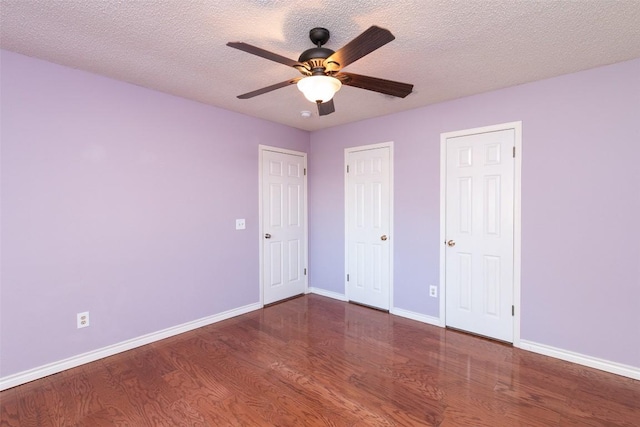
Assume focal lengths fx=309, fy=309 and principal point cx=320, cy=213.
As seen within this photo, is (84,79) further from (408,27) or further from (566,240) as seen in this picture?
(566,240)

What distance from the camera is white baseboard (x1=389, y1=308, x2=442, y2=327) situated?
11.2 ft

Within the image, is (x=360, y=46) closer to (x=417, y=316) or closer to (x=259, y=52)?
(x=259, y=52)

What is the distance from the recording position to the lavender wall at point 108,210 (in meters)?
2.28

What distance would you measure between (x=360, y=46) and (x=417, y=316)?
2.98 metres

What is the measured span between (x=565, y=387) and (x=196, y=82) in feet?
12.5

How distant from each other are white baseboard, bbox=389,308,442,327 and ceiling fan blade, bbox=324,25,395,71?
2.82 m

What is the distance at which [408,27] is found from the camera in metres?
1.92

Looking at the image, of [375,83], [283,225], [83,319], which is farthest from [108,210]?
[375,83]

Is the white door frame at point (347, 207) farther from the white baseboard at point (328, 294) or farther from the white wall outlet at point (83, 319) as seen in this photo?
the white wall outlet at point (83, 319)

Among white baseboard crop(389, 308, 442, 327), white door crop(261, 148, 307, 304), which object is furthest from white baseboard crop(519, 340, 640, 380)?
white door crop(261, 148, 307, 304)

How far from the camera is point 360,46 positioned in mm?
1542

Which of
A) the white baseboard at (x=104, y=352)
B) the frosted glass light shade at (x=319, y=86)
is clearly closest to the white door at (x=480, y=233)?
the frosted glass light shade at (x=319, y=86)

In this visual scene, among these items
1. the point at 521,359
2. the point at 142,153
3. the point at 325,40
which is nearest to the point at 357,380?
Answer: the point at 521,359

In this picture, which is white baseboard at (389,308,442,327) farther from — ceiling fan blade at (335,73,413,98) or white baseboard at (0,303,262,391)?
ceiling fan blade at (335,73,413,98)
